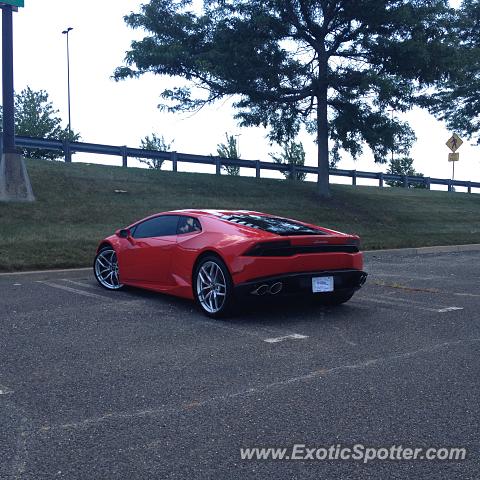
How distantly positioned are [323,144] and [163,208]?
9.44 m

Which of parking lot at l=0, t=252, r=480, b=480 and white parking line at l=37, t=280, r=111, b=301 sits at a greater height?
white parking line at l=37, t=280, r=111, b=301

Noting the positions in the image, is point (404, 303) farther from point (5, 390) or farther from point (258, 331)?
point (5, 390)

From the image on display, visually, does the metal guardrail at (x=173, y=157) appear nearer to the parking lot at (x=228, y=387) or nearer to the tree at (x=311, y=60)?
the tree at (x=311, y=60)

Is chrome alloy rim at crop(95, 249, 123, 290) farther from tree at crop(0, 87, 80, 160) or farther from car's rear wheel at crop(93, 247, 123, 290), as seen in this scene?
tree at crop(0, 87, 80, 160)

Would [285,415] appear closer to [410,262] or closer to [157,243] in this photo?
[157,243]

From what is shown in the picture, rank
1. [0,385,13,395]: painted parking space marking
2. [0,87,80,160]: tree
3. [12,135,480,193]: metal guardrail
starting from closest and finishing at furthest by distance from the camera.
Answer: [0,385,13,395]: painted parking space marking < [12,135,480,193]: metal guardrail < [0,87,80,160]: tree

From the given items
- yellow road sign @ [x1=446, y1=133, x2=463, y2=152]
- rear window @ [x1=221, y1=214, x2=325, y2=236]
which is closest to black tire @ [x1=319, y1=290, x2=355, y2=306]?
rear window @ [x1=221, y1=214, x2=325, y2=236]

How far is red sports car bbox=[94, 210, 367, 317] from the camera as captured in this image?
6074 millimetres

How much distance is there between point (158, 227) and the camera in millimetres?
7684

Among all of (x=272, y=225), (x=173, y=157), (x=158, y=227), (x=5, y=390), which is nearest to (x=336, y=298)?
(x=272, y=225)

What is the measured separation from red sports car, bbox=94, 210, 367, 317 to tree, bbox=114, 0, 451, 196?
14.1 m

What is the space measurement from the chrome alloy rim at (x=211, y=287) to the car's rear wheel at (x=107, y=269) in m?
2.08

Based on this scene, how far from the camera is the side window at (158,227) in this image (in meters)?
7.45

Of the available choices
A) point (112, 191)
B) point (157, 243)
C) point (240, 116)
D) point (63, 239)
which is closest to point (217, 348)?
point (157, 243)
